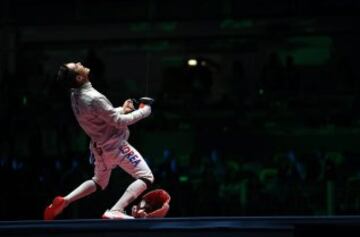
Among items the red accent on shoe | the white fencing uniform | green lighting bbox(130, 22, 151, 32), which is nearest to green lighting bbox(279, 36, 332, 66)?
green lighting bbox(130, 22, 151, 32)

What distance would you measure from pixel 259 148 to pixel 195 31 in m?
2.27

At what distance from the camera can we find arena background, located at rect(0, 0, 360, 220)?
11086 mm

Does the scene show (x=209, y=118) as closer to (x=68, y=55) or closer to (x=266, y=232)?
(x=68, y=55)

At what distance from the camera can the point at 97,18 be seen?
12.6 m

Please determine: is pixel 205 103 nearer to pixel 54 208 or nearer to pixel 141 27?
pixel 141 27

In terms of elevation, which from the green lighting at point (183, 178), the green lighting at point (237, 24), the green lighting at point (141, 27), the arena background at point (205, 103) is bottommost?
the green lighting at point (183, 178)

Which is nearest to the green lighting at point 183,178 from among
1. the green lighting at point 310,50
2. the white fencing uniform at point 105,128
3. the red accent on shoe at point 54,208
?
the green lighting at point 310,50

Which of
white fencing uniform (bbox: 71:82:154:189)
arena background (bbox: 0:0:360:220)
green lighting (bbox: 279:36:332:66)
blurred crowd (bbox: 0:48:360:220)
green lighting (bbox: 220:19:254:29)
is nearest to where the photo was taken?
white fencing uniform (bbox: 71:82:154:189)

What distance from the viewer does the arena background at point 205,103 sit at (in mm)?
11086

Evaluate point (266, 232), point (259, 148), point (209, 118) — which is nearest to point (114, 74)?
point (209, 118)

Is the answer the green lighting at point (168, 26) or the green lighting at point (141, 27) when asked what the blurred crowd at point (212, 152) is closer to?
the green lighting at point (168, 26)

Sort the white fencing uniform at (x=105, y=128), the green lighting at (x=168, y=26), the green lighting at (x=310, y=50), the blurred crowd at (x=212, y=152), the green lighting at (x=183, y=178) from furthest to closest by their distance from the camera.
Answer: the green lighting at (x=168, y=26), the green lighting at (x=310, y=50), the green lighting at (x=183, y=178), the blurred crowd at (x=212, y=152), the white fencing uniform at (x=105, y=128)

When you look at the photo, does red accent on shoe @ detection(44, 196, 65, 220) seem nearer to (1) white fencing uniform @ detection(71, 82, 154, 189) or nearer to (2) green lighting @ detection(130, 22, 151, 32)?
(1) white fencing uniform @ detection(71, 82, 154, 189)

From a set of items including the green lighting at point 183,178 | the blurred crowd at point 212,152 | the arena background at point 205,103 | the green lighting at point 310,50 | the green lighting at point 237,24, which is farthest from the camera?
the green lighting at point 237,24
